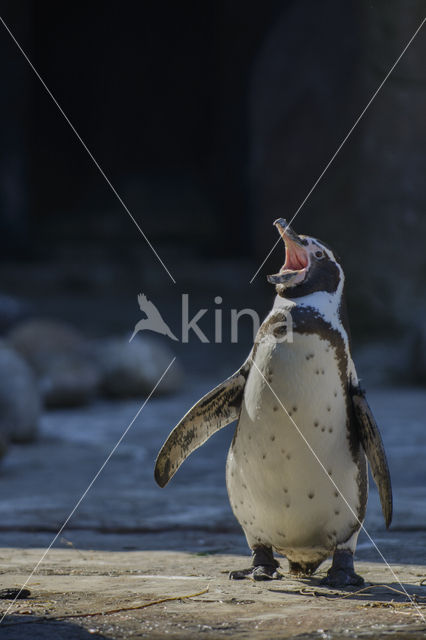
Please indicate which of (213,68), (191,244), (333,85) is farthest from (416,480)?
(213,68)

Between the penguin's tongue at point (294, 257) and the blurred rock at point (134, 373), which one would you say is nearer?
the penguin's tongue at point (294, 257)

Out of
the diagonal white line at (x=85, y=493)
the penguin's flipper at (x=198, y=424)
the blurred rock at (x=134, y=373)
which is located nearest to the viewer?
the diagonal white line at (x=85, y=493)

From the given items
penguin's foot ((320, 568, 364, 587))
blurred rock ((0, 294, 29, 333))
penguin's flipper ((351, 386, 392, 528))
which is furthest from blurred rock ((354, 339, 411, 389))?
penguin's foot ((320, 568, 364, 587))

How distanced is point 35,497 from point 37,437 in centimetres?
167

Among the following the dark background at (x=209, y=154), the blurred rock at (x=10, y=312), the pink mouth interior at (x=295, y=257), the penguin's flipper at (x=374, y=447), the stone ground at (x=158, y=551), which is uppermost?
the dark background at (x=209, y=154)

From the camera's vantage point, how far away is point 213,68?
1409 centimetres

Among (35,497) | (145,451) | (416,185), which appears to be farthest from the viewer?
(416,185)

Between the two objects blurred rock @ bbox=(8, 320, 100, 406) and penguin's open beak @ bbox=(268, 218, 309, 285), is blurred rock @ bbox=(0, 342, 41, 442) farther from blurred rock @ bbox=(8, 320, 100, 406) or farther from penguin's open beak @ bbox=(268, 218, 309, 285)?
penguin's open beak @ bbox=(268, 218, 309, 285)

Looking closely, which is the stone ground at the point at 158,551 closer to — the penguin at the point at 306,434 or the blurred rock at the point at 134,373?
the penguin at the point at 306,434

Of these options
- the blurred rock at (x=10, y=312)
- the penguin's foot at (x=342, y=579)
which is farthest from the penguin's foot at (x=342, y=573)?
the blurred rock at (x=10, y=312)

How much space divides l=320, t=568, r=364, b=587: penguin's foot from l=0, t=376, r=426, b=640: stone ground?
56mm

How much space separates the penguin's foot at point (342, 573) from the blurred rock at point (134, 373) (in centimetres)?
499

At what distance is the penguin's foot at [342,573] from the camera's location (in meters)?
3.22

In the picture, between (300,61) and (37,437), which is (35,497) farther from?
(300,61)
